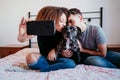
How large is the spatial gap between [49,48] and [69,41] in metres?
0.18

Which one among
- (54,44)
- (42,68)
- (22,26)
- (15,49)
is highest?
(22,26)

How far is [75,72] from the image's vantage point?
1.13m

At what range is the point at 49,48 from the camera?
1.40 m

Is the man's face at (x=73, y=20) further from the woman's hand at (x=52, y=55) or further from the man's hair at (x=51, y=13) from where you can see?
the woman's hand at (x=52, y=55)

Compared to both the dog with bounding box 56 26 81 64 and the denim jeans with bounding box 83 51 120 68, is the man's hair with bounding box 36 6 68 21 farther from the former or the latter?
the denim jeans with bounding box 83 51 120 68

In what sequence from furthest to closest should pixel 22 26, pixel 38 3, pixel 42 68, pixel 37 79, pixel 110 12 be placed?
1. pixel 38 3
2. pixel 110 12
3. pixel 22 26
4. pixel 42 68
5. pixel 37 79

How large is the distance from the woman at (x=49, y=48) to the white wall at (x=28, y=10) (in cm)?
147

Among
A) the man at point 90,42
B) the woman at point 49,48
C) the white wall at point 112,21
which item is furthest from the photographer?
the white wall at point 112,21

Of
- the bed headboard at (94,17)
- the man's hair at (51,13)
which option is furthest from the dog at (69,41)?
the bed headboard at (94,17)

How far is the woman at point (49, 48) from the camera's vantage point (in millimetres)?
1257

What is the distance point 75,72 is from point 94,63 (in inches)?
9.3

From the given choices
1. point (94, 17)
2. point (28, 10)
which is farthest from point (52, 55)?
point (28, 10)

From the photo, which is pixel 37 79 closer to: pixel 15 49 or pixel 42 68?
pixel 42 68

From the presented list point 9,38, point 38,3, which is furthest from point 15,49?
point 38,3
